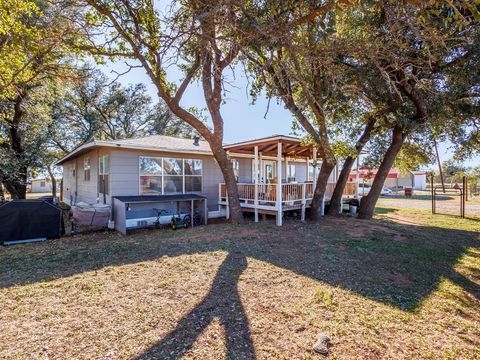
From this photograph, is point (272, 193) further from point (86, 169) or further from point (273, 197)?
point (86, 169)

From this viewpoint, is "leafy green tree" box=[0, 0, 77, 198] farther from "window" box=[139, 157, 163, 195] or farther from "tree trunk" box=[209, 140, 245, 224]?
"tree trunk" box=[209, 140, 245, 224]

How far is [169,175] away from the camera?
423 inches

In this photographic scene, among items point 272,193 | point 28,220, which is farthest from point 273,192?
point 28,220

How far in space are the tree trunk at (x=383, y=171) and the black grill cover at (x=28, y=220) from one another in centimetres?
1099

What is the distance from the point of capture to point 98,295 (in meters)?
3.88

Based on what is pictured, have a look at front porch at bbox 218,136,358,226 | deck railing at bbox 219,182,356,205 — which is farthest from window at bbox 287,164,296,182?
deck railing at bbox 219,182,356,205

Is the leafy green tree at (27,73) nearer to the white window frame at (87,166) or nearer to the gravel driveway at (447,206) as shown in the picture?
the white window frame at (87,166)

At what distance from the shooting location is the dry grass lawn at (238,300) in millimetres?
2742

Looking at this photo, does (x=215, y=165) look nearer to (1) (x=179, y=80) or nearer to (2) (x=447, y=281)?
(1) (x=179, y=80)

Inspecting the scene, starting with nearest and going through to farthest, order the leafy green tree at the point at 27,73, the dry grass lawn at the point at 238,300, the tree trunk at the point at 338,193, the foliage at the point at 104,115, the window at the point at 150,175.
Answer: the dry grass lawn at the point at 238,300, the leafy green tree at the point at 27,73, the window at the point at 150,175, the tree trunk at the point at 338,193, the foliage at the point at 104,115

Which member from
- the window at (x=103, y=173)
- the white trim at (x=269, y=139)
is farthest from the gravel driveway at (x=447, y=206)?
the window at (x=103, y=173)

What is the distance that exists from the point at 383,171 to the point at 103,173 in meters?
11.0

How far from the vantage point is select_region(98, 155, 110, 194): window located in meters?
10.0

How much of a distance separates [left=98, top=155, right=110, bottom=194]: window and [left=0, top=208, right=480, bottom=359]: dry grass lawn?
11.5 feet
